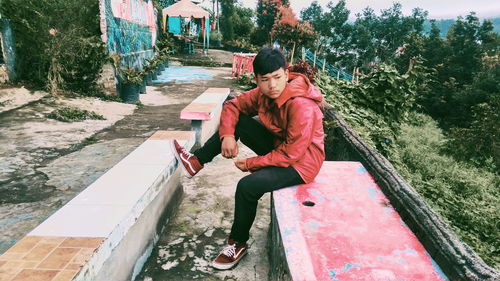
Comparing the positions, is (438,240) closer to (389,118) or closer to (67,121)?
(389,118)

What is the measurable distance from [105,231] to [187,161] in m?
1.02

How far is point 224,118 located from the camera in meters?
2.54

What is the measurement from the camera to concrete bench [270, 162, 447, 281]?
1477 mm

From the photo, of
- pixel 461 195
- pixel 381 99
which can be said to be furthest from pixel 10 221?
pixel 461 195

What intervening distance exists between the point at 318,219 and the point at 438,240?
2.09ft

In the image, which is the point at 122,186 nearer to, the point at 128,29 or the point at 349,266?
the point at 349,266

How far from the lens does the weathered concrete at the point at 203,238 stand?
226 centimetres

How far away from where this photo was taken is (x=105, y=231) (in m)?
1.64

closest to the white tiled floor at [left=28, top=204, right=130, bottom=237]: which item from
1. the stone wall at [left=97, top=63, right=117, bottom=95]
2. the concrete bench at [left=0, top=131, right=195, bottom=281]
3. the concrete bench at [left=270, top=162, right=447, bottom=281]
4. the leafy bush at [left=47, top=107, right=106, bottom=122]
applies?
the concrete bench at [left=0, top=131, right=195, bottom=281]

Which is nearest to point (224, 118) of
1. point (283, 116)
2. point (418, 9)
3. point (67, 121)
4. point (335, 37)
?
point (283, 116)

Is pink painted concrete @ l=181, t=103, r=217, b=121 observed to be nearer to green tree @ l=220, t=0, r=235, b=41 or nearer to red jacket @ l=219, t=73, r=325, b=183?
red jacket @ l=219, t=73, r=325, b=183

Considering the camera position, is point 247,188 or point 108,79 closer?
point 247,188

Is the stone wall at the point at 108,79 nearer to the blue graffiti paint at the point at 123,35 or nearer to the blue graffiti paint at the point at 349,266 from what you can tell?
the blue graffiti paint at the point at 123,35

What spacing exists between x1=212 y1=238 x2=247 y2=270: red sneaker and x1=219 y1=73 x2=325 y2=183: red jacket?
583 millimetres
